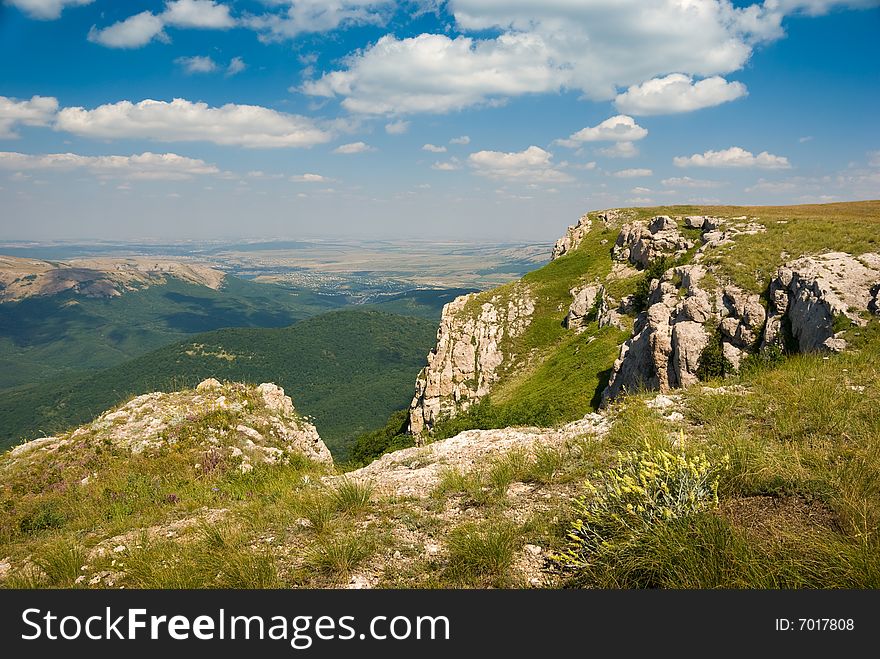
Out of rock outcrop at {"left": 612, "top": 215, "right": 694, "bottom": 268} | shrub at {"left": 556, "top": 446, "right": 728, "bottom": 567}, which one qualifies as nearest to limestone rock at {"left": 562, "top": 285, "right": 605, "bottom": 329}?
rock outcrop at {"left": 612, "top": 215, "right": 694, "bottom": 268}

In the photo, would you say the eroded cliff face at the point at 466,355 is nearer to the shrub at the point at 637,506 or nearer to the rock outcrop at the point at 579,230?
the rock outcrop at the point at 579,230

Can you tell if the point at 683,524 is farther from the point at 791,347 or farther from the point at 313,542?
the point at 791,347

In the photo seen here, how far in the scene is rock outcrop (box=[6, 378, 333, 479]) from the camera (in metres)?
11.8

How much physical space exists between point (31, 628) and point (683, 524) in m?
6.29

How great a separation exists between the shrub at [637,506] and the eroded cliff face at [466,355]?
38.0 m

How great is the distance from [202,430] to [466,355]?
3590 cm

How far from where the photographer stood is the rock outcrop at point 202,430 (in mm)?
11828

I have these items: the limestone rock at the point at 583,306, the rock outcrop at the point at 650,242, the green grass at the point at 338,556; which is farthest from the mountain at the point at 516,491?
the limestone rock at the point at 583,306

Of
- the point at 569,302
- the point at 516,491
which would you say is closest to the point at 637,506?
the point at 516,491

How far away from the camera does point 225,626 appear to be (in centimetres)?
359

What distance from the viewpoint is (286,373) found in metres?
163

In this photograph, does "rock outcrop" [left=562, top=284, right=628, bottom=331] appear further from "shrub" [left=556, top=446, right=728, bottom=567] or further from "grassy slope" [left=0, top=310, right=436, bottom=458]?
"grassy slope" [left=0, top=310, right=436, bottom=458]

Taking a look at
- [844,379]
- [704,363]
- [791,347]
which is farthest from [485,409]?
[844,379]

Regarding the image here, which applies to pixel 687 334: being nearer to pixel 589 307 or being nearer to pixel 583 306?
pixel 589 307
